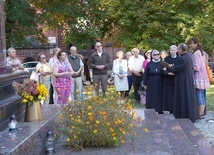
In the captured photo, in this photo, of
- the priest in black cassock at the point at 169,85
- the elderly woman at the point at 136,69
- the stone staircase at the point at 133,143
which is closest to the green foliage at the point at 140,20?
the elderly woman at the point at 136,69

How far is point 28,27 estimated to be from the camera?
2055 cm

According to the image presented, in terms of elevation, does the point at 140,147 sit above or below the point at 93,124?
below

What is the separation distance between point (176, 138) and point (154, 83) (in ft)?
10.8

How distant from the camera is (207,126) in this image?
8742mm

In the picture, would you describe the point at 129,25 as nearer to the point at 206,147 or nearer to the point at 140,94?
the point at 140,94

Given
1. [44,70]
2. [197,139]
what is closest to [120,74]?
[44,70]

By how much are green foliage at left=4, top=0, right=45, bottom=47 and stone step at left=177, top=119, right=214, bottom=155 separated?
1263 cm

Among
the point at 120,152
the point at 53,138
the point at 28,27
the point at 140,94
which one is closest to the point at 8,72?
the point at 53,138

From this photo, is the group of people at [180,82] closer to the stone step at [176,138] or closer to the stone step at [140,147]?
the stone step at [176,138]

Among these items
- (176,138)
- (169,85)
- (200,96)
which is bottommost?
Result: (176,138)

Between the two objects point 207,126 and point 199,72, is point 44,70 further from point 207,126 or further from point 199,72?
point 207,126

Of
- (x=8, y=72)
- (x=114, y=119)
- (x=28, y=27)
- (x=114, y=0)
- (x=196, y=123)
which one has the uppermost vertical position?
(x=114, y=0)

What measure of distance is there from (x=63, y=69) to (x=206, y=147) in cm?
432

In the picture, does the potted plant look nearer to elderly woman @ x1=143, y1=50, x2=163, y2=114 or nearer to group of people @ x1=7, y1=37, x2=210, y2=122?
group of people @ x1=7, y1=37, x2=210, y2=122
